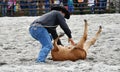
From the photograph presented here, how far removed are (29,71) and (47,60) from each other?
1.63 meters

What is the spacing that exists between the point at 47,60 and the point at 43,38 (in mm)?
720

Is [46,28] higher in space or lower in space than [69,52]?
higher

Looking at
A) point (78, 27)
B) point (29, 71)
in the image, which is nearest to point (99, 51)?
point (29, 71)

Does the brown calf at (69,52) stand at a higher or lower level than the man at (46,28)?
lower

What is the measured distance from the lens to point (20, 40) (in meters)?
13.7

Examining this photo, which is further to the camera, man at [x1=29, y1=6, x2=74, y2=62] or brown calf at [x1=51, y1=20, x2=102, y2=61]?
brown calf at [x1=51, y1=20, x2=102, y2=61]

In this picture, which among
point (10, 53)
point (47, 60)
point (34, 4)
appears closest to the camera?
point (47, 60)

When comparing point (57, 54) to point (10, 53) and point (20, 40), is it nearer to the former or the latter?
point (10, 53)

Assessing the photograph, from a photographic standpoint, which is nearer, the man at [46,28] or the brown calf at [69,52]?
the man at [46,28]

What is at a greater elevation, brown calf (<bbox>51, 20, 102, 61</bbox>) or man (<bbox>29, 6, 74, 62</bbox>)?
man (<bbox>29, 6, 74, 62</bbox>)

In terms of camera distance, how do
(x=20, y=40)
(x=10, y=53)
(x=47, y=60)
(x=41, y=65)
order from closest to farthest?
(x=41, y=65) → (x=47, y=60) → (x=10, y=53) → (x=20, y=40)

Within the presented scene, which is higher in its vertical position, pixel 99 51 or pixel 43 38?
pixel 43 38

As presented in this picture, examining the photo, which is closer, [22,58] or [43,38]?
[43,38]

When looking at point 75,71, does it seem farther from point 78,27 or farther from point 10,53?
point 78,27
